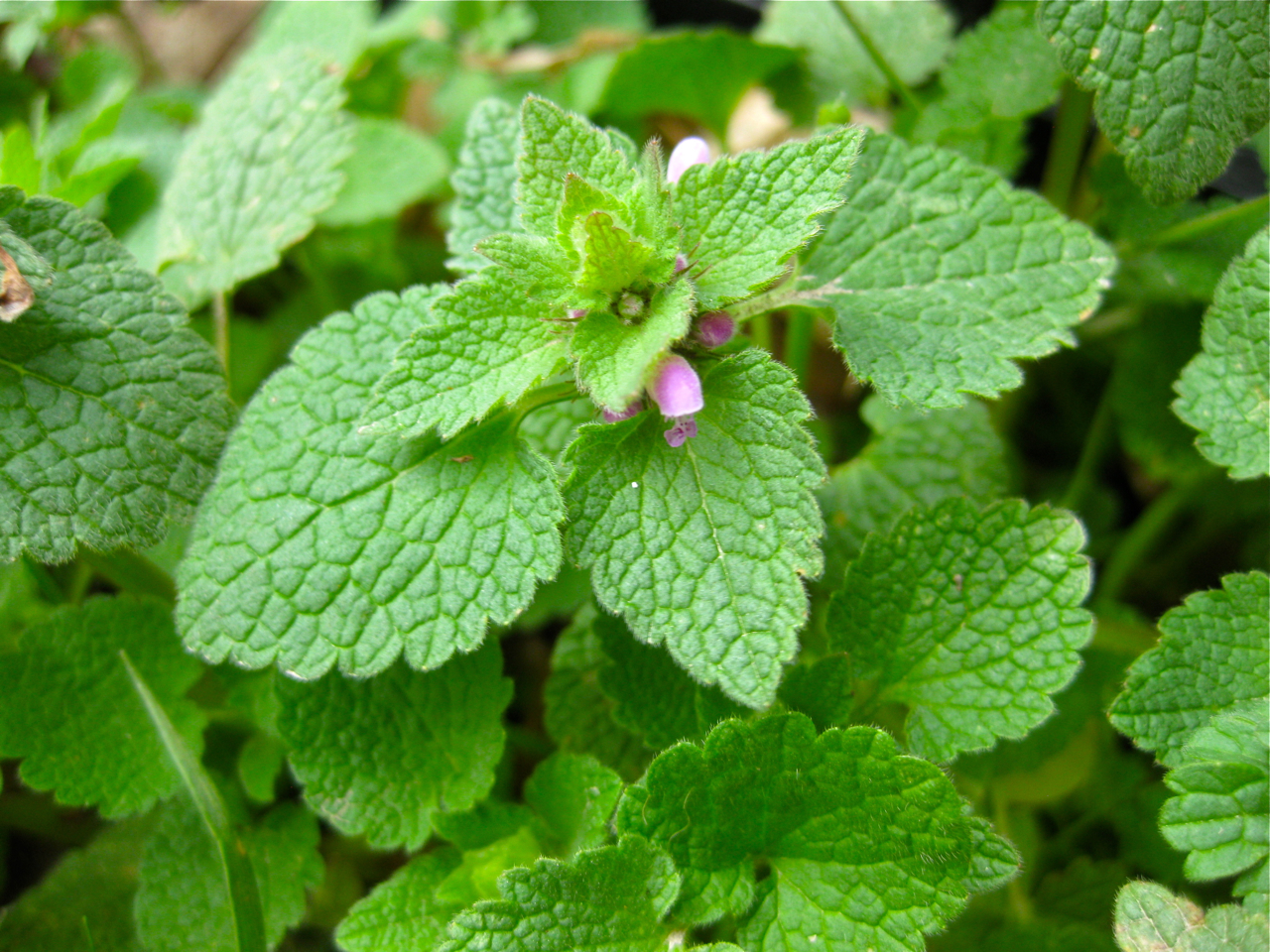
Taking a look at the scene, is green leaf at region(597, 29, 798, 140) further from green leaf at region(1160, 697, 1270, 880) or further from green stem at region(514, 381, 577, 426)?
green leaf at region(1160, 697, 1270, 880)

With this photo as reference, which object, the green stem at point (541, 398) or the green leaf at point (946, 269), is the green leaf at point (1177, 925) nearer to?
the green leaf at point (946, 269)

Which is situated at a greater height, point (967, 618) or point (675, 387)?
point (675, 387)

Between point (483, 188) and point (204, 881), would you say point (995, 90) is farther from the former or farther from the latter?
point (204, 881)

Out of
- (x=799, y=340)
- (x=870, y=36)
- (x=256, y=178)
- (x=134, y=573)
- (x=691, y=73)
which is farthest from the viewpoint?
(x=691, y=73)

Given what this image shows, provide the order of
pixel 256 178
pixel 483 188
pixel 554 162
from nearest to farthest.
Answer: pixel 554 162 < pixel 483 188 < pixel 256 178

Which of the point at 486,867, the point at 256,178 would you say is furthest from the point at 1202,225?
the point at 256,178

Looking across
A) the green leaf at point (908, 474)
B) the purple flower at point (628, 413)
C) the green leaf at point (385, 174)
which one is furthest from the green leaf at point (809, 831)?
the green leaf at point (385, 174)

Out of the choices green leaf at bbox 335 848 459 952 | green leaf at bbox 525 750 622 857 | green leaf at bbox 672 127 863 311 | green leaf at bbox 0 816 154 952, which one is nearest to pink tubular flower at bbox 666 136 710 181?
green leaf at bbox 672 127 863 311

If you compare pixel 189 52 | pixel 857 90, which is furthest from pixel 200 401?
pixel 189 52
